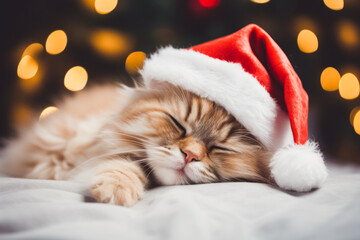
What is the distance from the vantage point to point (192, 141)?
97 centimetres

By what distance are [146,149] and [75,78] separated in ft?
3.95

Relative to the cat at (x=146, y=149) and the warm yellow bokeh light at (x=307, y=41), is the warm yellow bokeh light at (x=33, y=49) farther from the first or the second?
the warm yellow bokeh light at (x=307, y=41)

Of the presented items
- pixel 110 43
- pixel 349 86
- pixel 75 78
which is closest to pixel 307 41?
pixel 349 86

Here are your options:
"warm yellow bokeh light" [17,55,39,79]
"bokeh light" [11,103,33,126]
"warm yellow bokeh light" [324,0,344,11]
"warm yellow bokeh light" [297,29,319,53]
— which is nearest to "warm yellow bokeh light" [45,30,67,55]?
"warm yellow bokeh light" [17,55,39,79]

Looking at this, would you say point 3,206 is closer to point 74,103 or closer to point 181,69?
point 181,69

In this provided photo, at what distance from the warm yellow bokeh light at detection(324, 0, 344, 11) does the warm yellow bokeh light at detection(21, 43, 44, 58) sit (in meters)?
1.90

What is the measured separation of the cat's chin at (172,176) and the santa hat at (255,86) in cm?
28

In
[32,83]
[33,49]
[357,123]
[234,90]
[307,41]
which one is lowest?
[357,123]

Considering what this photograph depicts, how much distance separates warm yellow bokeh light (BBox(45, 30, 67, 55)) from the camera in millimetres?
1864

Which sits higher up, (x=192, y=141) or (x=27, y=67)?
(x=27, y=67)

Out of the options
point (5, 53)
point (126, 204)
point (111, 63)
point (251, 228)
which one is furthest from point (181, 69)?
point (5, 53)

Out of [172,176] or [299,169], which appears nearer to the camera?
[299,169]

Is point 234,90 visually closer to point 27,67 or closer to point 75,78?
point 75,78

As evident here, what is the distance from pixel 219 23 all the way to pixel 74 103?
105cm
